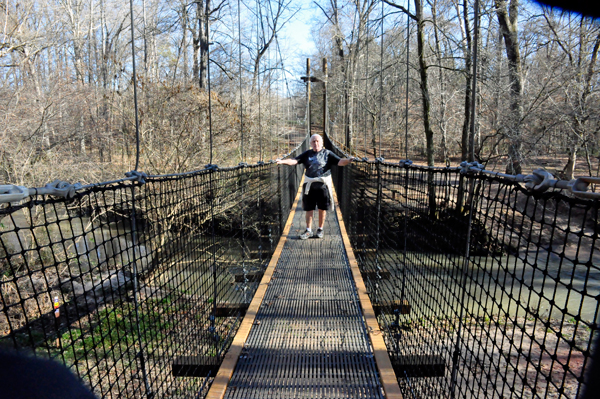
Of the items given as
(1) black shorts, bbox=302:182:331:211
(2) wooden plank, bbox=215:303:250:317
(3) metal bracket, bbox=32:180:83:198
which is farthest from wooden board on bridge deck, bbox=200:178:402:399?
(3) metal bracket, bbox=32:180:83:198

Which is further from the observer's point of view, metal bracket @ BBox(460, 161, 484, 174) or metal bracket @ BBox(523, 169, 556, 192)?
metal bracket @ BBox(460, 161, 484, 174)

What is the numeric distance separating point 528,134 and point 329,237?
16.0 feet

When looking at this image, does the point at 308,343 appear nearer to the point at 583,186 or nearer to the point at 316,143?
the point at 583,186

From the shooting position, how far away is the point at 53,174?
7.17 meters

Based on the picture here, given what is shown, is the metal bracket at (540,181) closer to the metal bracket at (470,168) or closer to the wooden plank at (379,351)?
the metal bracket at (470,168)

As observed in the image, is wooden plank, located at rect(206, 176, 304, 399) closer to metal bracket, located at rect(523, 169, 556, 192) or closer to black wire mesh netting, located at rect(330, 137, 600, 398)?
black wire mesh netting, located at rect(330, 137, 600, 398)

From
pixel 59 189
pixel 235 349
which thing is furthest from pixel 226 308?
pixel 59 189

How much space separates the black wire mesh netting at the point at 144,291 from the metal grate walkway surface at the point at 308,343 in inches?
A: 10.0

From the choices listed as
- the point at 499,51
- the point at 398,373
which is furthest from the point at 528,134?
the point at 398,373

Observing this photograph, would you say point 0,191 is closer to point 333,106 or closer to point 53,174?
point 53,174

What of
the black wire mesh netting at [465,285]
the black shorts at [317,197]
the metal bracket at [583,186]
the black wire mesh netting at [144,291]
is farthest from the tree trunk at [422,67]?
the metal bracket at [583,186]

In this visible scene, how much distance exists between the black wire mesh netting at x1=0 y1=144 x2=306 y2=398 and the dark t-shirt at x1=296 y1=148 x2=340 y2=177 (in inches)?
19.1

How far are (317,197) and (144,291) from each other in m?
2.88

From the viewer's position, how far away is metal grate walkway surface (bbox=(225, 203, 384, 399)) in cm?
186
